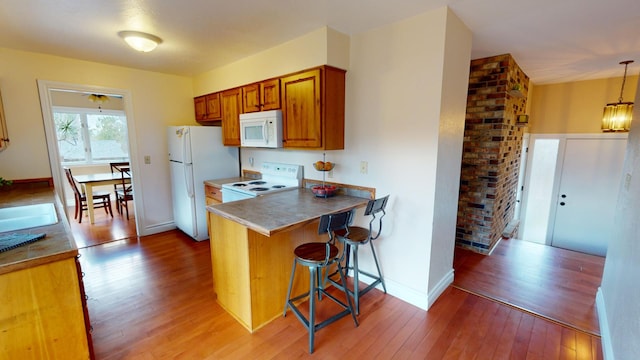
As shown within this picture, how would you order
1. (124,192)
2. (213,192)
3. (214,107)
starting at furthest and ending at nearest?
(124,192) → (214,107) → (213,192)

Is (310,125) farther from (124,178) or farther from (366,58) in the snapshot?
(124,178)

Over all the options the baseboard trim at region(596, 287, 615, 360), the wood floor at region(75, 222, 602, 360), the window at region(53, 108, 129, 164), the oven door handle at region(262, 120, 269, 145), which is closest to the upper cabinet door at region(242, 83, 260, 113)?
the oven door handle at region(262, 120, 269, 145)

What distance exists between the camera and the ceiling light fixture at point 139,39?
2432 mm

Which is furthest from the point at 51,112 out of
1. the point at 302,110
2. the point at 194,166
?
the point at 302,110

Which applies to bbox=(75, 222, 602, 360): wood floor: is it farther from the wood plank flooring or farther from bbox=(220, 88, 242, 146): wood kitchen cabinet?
bbox=(220, 88, 242, 146): wood kitchen cabinet

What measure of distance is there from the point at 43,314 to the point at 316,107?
222 centimetres

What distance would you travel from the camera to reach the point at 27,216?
7.09 ft

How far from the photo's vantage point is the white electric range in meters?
3.06

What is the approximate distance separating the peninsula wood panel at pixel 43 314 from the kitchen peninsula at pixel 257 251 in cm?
91

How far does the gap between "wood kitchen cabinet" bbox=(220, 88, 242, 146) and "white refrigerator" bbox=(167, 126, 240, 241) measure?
0.84ft

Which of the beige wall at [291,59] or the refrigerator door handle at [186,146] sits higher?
the beige wall at [291,59]

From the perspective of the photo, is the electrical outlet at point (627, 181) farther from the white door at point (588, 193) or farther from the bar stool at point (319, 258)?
the white door at point (588, 193)

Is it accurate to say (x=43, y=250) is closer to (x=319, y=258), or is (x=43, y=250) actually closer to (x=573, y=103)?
(x=319, y=258)

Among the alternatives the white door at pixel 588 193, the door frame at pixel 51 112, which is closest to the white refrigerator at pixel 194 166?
the door frame at pixel 51 112
